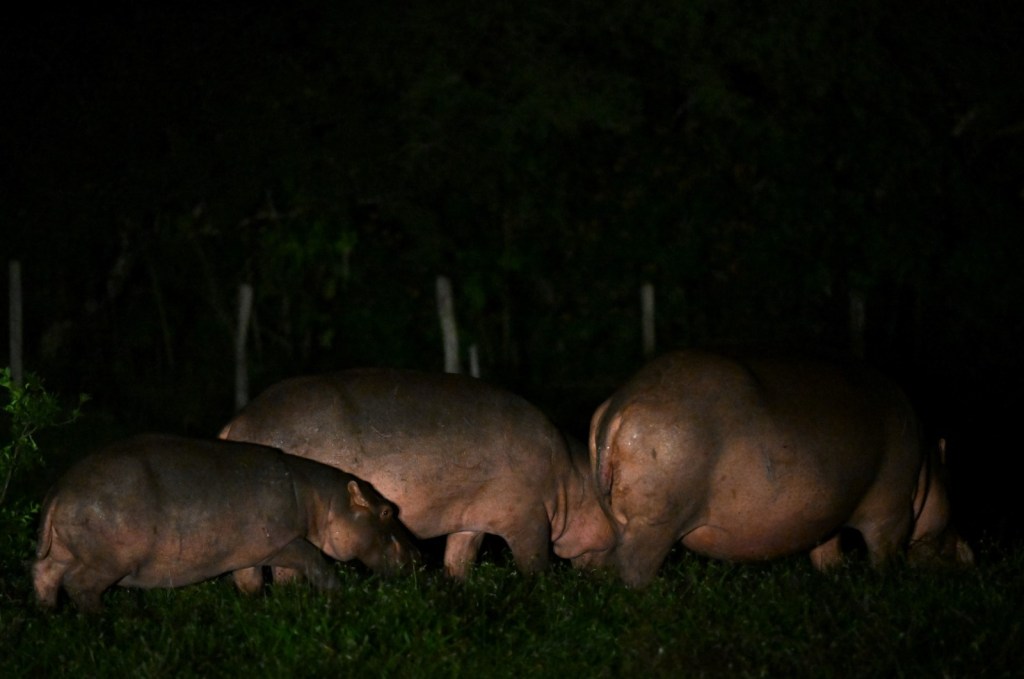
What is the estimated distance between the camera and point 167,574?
6035 millimetres

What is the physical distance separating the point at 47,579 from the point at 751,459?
317 cm

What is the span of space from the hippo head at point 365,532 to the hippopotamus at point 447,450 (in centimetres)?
27

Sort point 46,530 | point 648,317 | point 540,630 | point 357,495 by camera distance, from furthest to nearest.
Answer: point 648,317 → point 357,495 → point 46,530 → point 540,630

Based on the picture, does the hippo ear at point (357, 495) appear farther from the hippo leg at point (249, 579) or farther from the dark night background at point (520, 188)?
the dark night background at point (520, 188)

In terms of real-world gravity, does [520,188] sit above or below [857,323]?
above

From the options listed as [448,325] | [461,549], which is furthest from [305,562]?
[448,325]

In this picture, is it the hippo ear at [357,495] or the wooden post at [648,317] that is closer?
the hippo ear at [357,495]

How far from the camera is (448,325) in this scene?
13.2 m

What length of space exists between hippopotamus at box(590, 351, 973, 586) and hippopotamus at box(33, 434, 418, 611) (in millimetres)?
1136

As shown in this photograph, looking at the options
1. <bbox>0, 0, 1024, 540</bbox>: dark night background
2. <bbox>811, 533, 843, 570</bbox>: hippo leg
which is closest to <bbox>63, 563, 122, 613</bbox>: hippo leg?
<bbox>811, 533, 843, 570</bbox>: hippo leg

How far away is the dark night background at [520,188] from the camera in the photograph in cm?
1385

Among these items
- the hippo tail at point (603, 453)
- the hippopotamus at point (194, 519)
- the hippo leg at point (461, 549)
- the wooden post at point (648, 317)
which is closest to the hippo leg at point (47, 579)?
the hippopotamus at point (194, 519)

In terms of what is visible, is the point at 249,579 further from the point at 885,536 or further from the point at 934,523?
the point at 934,523

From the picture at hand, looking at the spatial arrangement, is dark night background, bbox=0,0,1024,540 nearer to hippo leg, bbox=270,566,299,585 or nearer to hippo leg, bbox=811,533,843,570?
hippo leg, bbox=811,533,843,570
